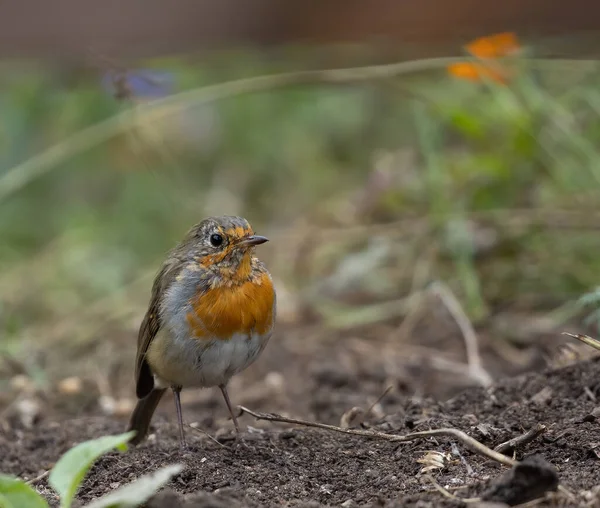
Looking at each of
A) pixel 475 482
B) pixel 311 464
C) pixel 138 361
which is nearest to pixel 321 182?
pixel 138 361

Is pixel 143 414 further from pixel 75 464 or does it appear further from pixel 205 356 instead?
pixel 75 464

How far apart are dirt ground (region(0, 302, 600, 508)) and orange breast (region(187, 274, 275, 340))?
0.45m

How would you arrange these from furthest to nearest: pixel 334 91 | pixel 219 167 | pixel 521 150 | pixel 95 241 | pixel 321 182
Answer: pixel 334 91 < pixel 219 167 < pixel 321 182 < pixel 95 241 < pixel 521 150

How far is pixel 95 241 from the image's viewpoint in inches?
321

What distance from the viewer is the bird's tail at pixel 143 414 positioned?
4544mm

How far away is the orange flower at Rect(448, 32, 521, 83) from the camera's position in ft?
16.7

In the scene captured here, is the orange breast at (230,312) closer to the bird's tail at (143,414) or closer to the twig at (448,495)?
the bird's tail at (143,414)

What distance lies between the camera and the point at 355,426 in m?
4.08

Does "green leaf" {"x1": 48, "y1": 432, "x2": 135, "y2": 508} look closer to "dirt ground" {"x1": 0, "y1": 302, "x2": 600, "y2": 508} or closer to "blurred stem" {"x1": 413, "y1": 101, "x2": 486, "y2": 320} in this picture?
"dirt ground" {"x1": 0, "y1": 302, "x2": 600, "y2": 508}

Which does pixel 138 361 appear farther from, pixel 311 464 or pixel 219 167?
pixel 219 167

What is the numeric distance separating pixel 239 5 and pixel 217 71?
1.20 meters

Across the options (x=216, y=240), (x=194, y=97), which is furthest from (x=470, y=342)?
(x=194, y=97)

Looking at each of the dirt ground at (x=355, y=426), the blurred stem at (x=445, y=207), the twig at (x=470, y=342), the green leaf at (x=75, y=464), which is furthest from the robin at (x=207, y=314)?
the blurred stem at (x=445, y=207)

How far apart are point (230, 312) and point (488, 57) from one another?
2.03 meters
